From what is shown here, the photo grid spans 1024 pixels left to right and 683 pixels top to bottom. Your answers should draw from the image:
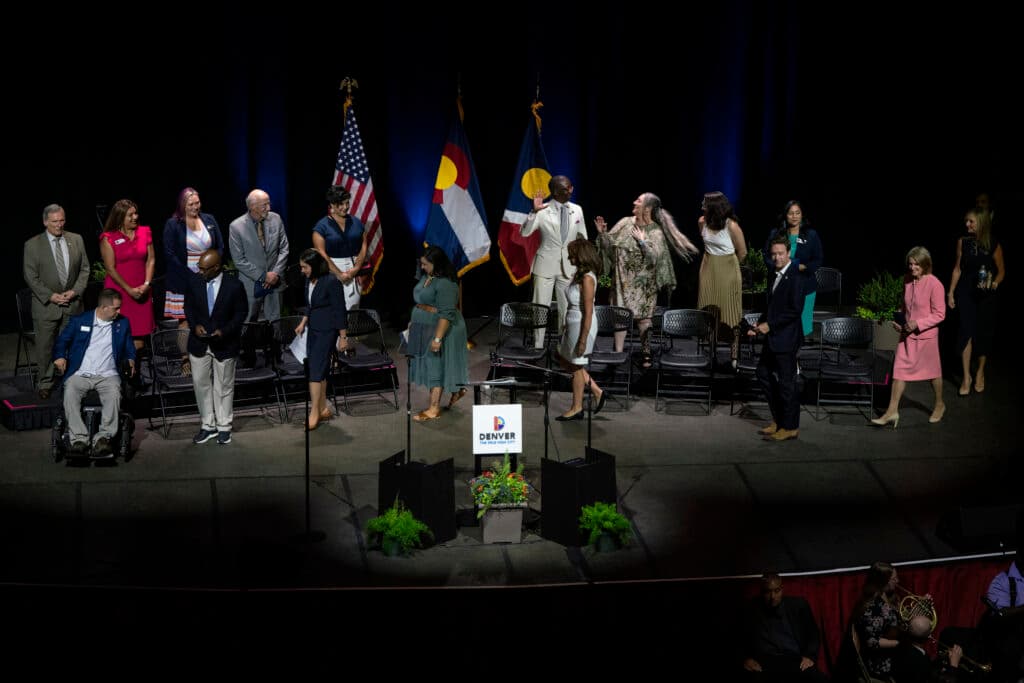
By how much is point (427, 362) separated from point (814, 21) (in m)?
6.76

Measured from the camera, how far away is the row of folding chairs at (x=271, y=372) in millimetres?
10320

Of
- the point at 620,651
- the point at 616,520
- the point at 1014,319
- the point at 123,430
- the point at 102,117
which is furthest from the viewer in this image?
the point at 1014,319

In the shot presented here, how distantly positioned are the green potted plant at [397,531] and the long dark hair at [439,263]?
2.56 meters

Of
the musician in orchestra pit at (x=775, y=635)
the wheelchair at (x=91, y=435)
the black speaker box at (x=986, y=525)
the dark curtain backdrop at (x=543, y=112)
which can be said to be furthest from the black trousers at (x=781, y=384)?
the wheelchair at (x=91, y=435)

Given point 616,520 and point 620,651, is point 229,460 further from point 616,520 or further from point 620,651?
point 620,651

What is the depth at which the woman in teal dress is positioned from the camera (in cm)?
1010

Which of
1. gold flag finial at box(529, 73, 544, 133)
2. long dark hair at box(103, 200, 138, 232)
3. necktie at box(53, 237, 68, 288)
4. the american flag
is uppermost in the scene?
gold flag finial at box(529, 73, 544, 133)

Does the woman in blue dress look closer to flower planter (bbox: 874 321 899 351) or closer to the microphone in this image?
flower planter (bbox: 874 321 899 351)

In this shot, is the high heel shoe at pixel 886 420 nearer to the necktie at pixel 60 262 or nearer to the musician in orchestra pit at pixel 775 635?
the musician in orchestra pit at pixel 775 635

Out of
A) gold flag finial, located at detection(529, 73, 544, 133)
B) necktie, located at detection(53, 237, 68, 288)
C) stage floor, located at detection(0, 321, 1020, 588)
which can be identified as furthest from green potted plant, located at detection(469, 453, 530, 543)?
gold flag finial, located at detection(529, 73, 544, 133)

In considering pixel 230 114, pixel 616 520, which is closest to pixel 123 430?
pixel 616 520

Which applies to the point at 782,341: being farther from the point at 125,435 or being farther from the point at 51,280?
the point at 51,280

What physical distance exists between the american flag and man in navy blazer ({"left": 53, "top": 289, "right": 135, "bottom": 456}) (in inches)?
144

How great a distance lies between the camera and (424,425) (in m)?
10.4
